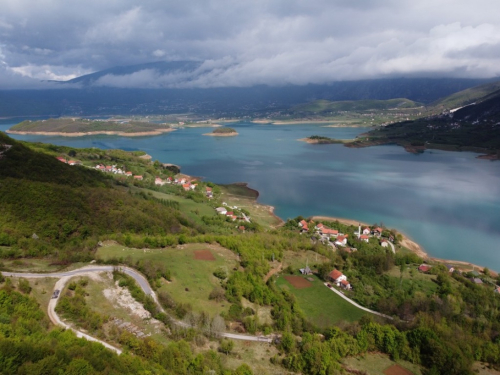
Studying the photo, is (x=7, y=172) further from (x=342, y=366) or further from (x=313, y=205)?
(x=313, y=205)

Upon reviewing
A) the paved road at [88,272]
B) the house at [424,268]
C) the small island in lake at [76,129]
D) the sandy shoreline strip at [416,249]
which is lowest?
the sandy shoreline strip at [416,249]

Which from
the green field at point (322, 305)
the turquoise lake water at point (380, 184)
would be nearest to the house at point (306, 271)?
the green field at point (322, 305)

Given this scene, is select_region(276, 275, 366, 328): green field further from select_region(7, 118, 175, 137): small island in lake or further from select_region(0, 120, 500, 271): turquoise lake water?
select_region(7, 118, 175, 137): small island in lake

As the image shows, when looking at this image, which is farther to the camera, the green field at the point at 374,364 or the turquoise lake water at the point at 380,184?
the turquoise lake water at the point at 380,184

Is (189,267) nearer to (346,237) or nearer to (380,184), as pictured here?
(346,237)

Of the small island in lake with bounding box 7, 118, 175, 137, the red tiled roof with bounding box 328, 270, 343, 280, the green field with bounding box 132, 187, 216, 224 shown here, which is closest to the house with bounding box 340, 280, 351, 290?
the red tiled roof with bounding box 328, 270, 343, 280

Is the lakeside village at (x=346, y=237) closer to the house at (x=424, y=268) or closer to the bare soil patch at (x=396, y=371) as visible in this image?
the house at (x=424, y=268)
